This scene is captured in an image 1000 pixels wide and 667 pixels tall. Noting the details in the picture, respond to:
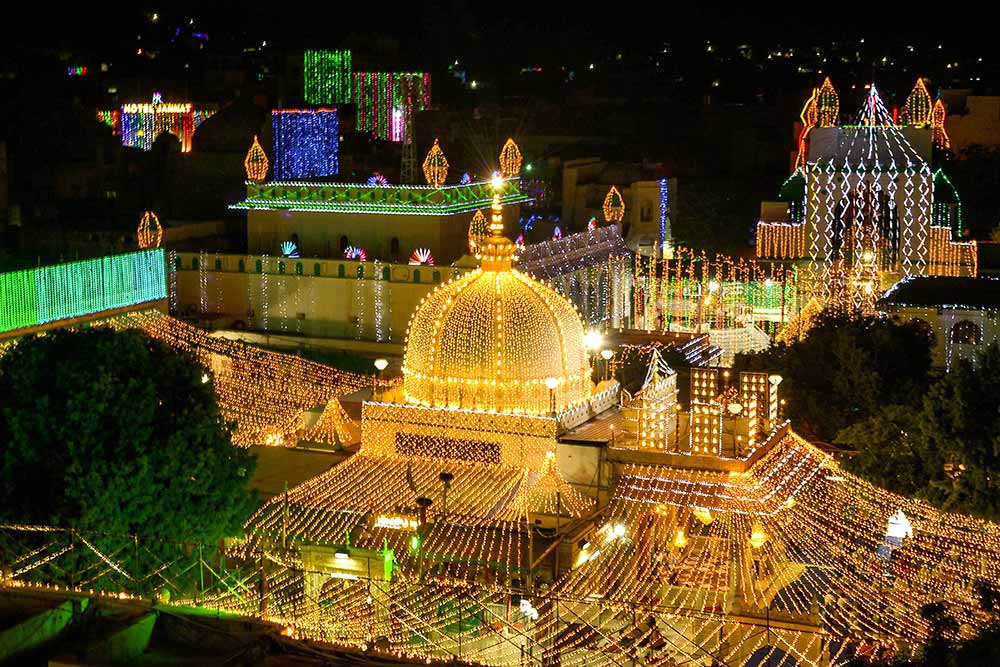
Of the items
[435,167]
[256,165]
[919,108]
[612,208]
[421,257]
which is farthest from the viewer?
[919,108]

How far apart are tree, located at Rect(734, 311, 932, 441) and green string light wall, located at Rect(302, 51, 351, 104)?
102 feet

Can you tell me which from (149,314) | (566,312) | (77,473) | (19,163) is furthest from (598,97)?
(77,473)

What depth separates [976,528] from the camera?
1928 centimetres

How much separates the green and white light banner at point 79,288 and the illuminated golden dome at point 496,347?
7955 mm

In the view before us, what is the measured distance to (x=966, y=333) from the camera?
3394cm

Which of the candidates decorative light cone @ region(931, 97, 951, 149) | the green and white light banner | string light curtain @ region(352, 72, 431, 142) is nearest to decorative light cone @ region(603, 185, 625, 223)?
the green and white light banner

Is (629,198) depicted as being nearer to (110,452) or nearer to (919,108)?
(919,108)

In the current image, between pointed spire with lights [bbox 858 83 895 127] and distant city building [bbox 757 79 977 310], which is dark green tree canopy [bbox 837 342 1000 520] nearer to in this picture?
distant city building [bbox 757 79 977 310]

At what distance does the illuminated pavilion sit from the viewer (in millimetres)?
16438

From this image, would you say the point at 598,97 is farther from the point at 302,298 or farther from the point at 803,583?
the point at 803,583

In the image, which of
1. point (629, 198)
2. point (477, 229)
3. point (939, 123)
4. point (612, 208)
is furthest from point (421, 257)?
point (939, 123)

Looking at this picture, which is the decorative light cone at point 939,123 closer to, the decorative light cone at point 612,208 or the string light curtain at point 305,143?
the decorative light cone at point 612,208

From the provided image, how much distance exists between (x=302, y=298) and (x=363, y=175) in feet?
29.8

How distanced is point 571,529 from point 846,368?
8.65 m
